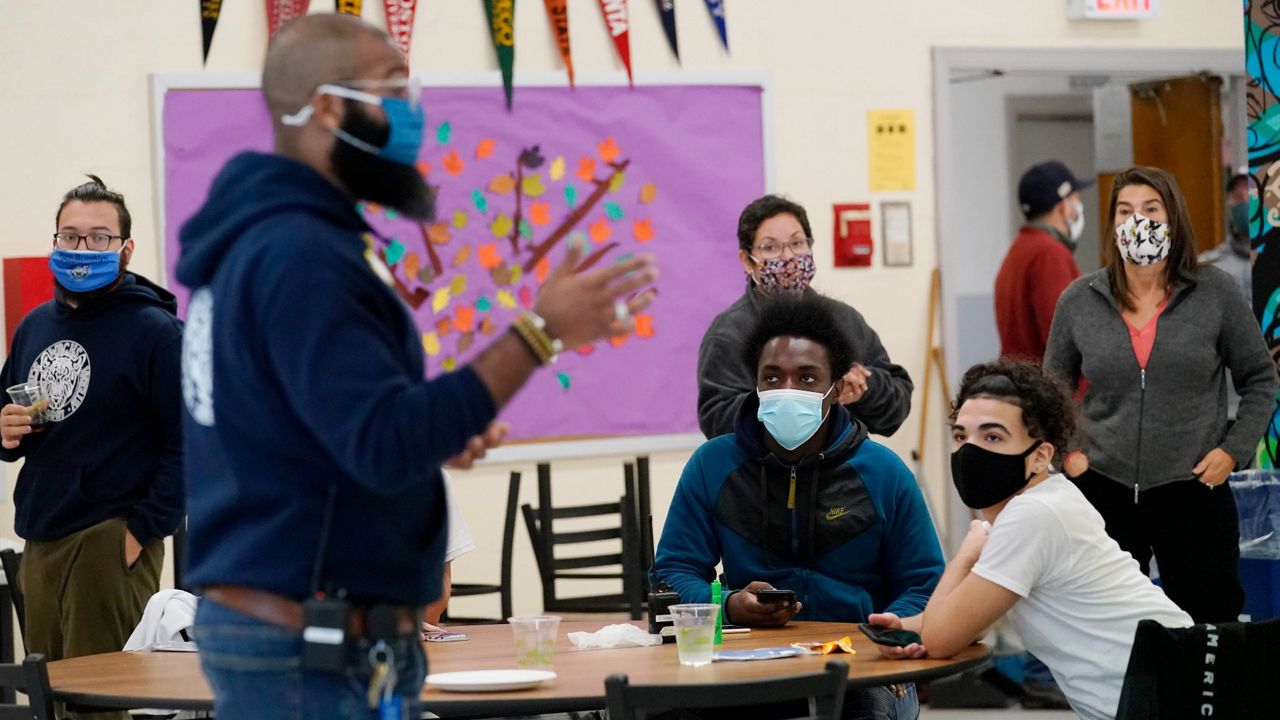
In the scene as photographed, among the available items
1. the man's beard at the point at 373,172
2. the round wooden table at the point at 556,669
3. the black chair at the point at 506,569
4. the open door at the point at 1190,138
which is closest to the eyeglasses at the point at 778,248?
the black chair at the point at 506,569

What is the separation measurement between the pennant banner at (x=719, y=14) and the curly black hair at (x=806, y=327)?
9.53ft

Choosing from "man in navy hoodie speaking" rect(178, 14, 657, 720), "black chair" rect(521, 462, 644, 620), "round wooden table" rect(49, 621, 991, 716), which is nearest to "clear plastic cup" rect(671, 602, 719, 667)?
"round wooden table" rect(49, 621, 991, 716)

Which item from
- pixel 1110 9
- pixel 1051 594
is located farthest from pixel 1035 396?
pixel 1110 9

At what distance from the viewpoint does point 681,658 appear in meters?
2.58

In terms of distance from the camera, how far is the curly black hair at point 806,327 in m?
3.25

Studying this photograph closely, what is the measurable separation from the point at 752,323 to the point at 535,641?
1.56 meters

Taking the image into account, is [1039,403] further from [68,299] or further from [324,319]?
[68,299]

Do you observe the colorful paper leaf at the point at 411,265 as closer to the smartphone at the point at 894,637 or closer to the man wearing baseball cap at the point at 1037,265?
the man wearing baseball cap at the point at 1037,265

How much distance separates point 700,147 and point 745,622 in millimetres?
3265

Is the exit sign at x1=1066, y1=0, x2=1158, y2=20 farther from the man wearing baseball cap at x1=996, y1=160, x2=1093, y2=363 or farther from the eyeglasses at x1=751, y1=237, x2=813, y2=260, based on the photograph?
the eyeglasses at x1=751, y1=237, x2=813, y2=260

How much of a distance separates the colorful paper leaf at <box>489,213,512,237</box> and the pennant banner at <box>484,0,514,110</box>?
388mm

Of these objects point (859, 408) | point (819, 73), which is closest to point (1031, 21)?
point (819, 73)

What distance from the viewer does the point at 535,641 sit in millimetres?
2611

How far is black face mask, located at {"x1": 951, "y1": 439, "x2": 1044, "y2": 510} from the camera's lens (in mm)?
2857
